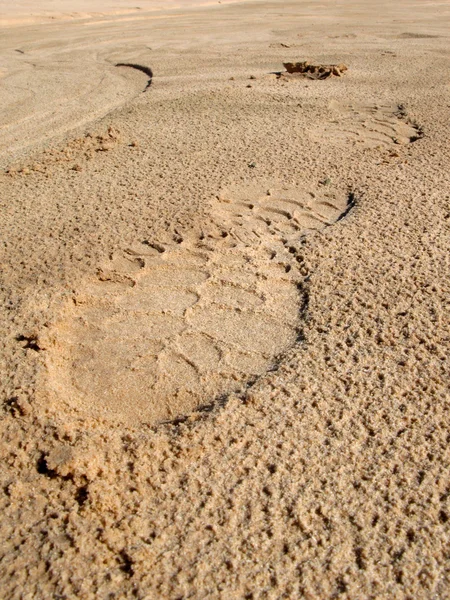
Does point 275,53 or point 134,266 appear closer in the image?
point 134,266

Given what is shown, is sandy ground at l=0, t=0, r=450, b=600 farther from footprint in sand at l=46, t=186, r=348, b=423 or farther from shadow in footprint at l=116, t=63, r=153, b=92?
shadow in footprint at l=116, t=63, r=153, b=92

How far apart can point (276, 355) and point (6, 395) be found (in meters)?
0.98

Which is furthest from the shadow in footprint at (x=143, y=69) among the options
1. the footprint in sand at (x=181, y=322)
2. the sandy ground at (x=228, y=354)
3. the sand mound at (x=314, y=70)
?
the footprint in sand at (x=181, y=322)

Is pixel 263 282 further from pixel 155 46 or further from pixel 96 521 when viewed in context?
pixel 155 46

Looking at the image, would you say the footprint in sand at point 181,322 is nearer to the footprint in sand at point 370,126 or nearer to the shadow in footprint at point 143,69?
the footprint in sand at point 370,126

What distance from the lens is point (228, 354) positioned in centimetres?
228

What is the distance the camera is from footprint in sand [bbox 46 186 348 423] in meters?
2.12

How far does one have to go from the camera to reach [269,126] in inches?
185

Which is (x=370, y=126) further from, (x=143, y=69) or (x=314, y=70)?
(x=143, y=69)

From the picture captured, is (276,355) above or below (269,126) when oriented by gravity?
below

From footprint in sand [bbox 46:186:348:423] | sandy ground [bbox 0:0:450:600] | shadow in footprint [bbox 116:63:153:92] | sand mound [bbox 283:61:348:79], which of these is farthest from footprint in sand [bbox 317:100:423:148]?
shadow in footprint [bbox 116:63:153:92]

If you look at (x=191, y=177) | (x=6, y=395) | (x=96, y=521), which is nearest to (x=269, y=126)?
(x=191, y=177)

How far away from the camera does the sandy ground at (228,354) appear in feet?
5.06

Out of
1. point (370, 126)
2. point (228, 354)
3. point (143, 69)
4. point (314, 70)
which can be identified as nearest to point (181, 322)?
point (228, 354)
